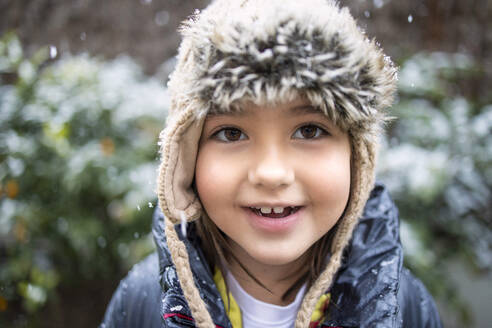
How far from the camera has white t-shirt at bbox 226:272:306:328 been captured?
48.7 inches

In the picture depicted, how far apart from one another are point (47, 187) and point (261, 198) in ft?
6.45

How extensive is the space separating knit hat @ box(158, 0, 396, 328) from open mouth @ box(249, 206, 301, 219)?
23cm

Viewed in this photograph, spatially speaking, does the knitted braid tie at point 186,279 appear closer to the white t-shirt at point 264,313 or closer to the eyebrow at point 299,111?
the white t-shirt at point 264,313

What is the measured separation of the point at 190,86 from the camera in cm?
107

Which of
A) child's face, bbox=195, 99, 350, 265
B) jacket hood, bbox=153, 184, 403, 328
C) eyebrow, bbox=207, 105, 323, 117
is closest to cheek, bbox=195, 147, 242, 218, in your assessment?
child's face, bbox=195, 99, 350, 265

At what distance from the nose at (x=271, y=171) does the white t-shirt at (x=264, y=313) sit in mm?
445

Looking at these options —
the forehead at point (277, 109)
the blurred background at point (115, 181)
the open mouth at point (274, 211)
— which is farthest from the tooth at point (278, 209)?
the blurred background at point (115, 181)

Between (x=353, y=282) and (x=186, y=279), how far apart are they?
20.6 inches

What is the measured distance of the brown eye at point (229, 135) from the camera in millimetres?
1073

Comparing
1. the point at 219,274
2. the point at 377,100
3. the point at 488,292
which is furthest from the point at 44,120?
the point at 488,292

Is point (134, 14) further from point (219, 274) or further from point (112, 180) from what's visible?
point (219, 274)

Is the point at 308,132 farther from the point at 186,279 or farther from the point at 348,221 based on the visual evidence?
the point at 186,279

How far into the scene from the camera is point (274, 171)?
99 cm

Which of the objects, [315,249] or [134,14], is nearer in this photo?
[315,249]
